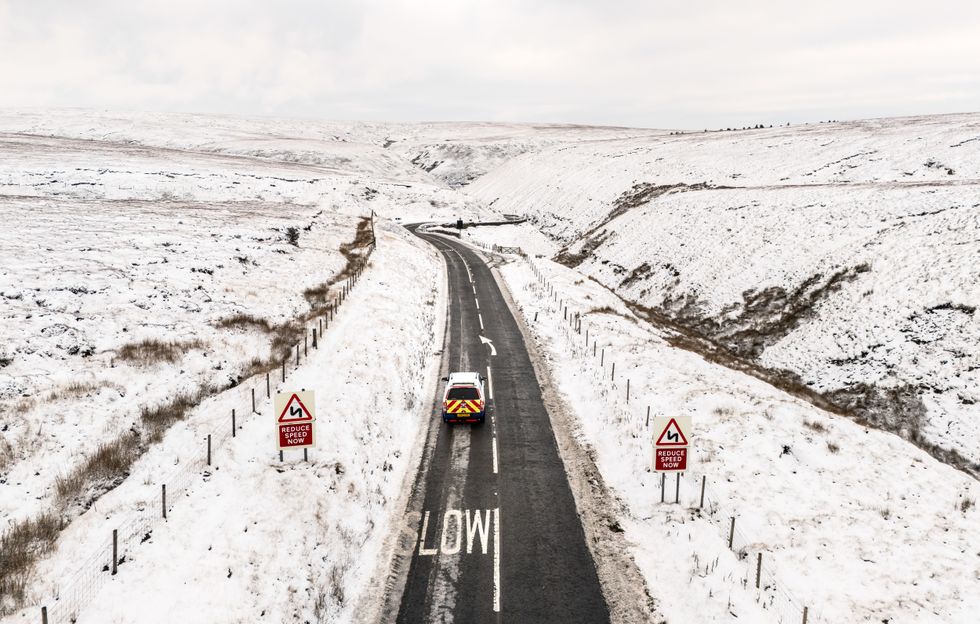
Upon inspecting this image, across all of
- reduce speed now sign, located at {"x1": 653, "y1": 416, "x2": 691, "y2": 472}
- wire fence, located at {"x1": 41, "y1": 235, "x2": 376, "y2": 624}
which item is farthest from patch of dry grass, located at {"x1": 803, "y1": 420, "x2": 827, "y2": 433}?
wire fence, located at {"x1": 41, "y1": 235, "x2": 376, "y2": 624}

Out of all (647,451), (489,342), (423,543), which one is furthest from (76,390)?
(489,342)

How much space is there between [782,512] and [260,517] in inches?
455

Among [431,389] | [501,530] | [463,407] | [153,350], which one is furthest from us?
[431,389]

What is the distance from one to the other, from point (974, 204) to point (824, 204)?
33.2 ft

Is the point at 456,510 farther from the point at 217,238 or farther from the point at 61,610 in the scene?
the point at 217,238

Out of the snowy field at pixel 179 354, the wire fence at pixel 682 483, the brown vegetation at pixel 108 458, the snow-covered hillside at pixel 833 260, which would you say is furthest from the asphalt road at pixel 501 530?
the snow-covered hillside at pixel 833 260

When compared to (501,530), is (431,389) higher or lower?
higher

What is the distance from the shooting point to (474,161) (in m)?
162

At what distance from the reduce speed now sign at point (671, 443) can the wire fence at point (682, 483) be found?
1.45 ft

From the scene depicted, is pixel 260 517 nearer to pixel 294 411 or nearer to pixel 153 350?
pixel 294 411

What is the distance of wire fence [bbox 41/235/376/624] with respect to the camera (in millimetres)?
9047

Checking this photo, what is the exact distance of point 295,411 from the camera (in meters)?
14.0

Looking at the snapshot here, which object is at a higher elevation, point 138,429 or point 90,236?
point 90,236

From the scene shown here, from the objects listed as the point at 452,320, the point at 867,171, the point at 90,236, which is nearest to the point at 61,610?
the point at 452,320
